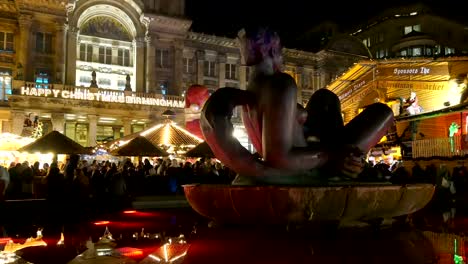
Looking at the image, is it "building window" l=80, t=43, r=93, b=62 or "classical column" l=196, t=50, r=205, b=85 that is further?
"classical column" l=196, t=50, r=205, b=85

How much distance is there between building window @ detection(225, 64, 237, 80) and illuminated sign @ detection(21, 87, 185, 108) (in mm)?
7253

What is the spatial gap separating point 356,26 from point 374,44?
15.8 feet

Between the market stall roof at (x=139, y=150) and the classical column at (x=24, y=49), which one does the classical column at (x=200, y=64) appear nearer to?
the classical column at (x=24, y=49)

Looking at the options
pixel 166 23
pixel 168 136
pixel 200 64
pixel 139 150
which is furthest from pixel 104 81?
pixel 139 150

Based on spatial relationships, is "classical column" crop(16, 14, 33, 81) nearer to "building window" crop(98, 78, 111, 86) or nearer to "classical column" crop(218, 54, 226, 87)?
"building window" crop(98, 78, 111, 86)

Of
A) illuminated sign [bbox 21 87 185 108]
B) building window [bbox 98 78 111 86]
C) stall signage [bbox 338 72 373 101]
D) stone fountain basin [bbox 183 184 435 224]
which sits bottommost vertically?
stone fountain basin [bbox 183 184 435 224]

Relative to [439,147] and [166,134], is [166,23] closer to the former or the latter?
[166,134]

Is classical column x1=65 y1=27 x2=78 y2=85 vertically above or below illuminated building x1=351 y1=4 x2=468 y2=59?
below

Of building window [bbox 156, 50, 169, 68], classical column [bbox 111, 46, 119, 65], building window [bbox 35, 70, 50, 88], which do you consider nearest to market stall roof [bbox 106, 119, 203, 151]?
building window [bbox 35, 70, 50, 88]

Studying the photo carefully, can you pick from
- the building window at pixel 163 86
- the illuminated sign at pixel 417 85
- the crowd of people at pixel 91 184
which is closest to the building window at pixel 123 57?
the building window at pixel 163 86

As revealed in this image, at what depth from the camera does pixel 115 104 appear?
3409cm

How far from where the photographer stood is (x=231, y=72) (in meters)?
42.1

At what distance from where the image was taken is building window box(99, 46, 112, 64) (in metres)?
37.4

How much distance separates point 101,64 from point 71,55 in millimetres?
3460
